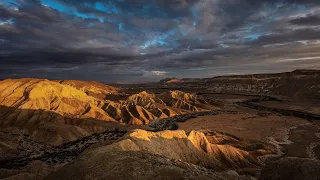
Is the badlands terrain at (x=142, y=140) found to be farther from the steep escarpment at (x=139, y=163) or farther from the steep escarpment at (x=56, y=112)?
the steep escarpment at (x=56, y=112)

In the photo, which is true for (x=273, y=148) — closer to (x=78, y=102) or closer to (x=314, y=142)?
(x=314, y=142)

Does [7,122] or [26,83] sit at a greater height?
[26,83]

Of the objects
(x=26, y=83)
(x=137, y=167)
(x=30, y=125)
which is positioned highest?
(x=26, y=83)

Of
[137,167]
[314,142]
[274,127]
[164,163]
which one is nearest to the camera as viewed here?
[137,167]

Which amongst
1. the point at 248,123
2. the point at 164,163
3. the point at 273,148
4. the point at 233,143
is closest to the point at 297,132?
the point at 248,123

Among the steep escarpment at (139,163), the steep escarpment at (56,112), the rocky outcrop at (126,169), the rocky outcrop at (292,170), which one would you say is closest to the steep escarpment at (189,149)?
the steep escarpment at (139,163)

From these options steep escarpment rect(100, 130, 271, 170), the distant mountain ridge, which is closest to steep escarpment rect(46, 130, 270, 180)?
steep escarpment rect(100, 130, 271, 170)

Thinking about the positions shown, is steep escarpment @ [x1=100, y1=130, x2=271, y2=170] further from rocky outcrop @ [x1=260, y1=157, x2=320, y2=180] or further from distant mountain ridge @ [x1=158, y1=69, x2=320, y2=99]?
distant mountain ridge @ [x1=158, y1=69, x2=320, y2=99]
